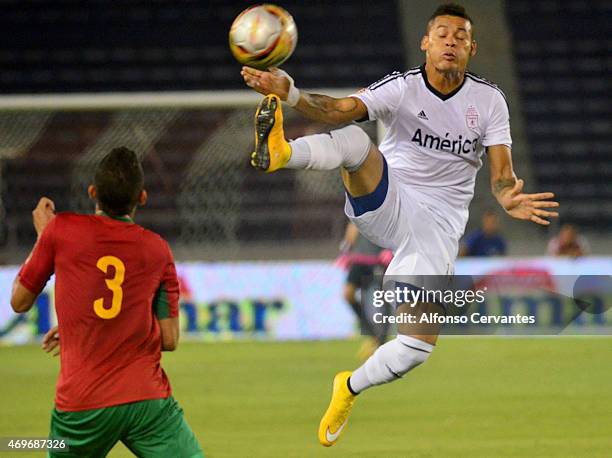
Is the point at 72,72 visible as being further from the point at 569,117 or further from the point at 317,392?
the point at 317,392

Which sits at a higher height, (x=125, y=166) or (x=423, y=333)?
(x=125, y=166)

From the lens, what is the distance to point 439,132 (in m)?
6.23

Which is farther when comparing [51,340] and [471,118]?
[471,118]

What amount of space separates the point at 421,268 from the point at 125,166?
93.5 inches

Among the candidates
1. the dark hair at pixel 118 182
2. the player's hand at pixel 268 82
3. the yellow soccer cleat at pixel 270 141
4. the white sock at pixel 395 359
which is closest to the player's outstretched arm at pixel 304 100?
the player's hand at pixel 268 82

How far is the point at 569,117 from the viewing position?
20328mm

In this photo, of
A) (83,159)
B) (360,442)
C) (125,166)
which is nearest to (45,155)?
(83,159)

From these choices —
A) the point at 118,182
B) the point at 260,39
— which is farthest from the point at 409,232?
the point at 118,182

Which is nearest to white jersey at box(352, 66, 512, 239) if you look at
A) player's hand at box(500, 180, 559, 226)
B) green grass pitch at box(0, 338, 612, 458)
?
player's hand at box(500, 180, 559, 226)

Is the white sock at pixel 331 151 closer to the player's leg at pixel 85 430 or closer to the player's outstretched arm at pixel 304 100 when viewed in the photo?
the player's outstretched arm at pixel 304 100

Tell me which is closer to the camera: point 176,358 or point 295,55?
point 176,358

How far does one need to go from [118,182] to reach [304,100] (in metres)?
1.77

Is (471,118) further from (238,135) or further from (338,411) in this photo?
(238,135)

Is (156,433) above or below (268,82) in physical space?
below
